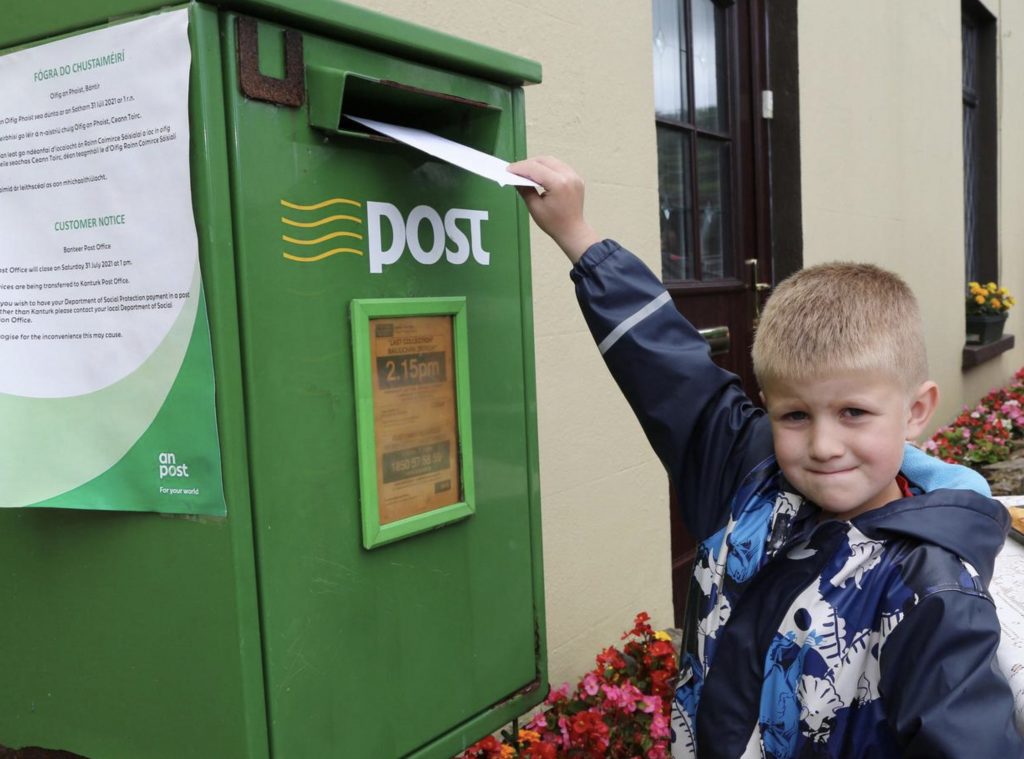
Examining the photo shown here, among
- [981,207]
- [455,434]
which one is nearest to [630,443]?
[455,434]

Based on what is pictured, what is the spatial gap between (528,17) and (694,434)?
1.51 m

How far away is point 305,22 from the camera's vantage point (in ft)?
3.94

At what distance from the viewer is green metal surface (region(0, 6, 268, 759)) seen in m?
1.12

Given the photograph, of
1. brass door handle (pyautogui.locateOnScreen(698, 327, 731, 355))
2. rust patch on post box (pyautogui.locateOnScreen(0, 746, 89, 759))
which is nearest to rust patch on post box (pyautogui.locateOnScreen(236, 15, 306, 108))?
rust patch on post box (pyautogui.locateOnScreen(0, 746, 89, 759))

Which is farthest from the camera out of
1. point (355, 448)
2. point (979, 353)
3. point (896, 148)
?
point (979, 353)

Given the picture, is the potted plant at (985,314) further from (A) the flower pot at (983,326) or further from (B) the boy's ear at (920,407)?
(B) the boy's ear at (920,407)

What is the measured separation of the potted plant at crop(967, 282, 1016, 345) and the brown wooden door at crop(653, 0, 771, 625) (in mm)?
3872

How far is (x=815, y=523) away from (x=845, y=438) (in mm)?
148

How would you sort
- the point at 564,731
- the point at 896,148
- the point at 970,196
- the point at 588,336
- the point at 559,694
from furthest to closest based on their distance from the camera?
1. the point at 970,196
2. the point at 896,148
3. the point at 588,336
4. the point at 559,694
5. the point at 564,731

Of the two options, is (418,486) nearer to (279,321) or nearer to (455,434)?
(455,434)

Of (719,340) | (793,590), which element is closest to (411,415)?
(793,590)

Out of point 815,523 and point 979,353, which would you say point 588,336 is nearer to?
point 815,523

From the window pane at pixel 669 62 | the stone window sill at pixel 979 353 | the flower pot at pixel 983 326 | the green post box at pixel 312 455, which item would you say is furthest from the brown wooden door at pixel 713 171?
the flower pot at pixel 983 326

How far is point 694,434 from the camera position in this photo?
1621 millimetres
